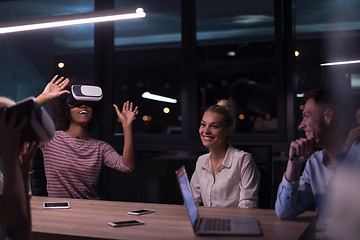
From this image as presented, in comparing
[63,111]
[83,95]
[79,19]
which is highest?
[79,19]

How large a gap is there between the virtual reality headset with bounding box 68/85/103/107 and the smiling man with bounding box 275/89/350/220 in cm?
179

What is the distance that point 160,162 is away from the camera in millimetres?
4555

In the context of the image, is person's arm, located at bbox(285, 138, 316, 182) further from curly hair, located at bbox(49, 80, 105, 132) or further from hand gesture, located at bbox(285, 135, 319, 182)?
curly hair, located at bbox(49, 80, 105, 132)

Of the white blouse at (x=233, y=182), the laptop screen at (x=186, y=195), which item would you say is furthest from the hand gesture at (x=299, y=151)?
the white blouse at (x=233, y=182)

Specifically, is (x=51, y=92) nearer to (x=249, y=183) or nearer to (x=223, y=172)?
(x=223, y=172)

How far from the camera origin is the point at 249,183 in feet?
8.69

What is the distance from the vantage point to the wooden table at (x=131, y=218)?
1747 mm

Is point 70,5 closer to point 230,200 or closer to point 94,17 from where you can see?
point 94,17

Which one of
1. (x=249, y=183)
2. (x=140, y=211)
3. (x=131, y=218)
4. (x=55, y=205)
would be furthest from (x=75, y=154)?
(x=249, y=183)

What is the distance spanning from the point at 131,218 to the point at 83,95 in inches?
57.3

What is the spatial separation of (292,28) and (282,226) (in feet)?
8.78

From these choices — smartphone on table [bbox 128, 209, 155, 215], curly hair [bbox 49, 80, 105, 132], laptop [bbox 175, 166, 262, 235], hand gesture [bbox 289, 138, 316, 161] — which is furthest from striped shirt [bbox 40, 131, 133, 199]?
hand gesture [bbox 289, 138, 316, 161]

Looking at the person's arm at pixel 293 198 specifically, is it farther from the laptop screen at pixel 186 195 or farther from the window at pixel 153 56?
the window at pixel 153 56

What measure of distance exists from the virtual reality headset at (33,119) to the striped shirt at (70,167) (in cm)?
169
